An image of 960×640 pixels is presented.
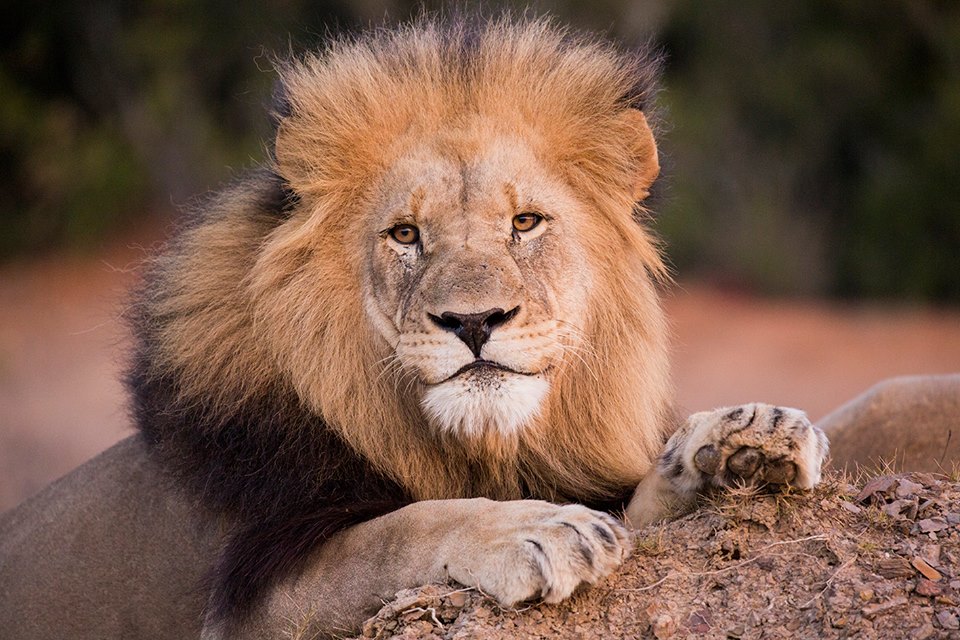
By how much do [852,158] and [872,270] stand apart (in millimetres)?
2747

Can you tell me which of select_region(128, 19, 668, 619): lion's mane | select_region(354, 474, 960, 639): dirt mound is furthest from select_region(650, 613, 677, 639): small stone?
select_region(128, 19, 668, 619): lion's mane

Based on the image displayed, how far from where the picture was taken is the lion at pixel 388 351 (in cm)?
398

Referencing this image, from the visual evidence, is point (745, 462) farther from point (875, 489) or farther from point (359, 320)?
point (359, 320)

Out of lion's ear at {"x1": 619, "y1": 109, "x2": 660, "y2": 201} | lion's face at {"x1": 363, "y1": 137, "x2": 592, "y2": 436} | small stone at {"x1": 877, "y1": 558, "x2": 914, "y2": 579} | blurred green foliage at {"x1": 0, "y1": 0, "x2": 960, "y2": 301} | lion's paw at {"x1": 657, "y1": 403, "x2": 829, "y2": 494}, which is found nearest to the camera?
small stone at {"x1": 877, "y1": 558, "x2": 914, "y2": 579}

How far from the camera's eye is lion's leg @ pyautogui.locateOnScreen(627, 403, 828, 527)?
372cm

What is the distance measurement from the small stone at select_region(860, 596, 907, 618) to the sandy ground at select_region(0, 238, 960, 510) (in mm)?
8350

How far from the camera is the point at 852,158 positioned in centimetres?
2080

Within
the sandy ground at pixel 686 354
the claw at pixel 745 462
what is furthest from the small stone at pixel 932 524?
the sandy ground at pixel 686 354

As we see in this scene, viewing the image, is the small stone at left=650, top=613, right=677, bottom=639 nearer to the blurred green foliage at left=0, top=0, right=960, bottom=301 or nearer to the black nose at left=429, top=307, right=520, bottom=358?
the black nose at left=429, top=307, right=520, bottom=358

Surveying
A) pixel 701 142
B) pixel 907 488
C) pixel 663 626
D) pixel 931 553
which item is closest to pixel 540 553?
pixel 663 626

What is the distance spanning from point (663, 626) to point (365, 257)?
1.63m

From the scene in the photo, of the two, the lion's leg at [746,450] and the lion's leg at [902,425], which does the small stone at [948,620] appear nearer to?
the lion's leg at [746,450]

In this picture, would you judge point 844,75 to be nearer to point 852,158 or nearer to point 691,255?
point 852,158

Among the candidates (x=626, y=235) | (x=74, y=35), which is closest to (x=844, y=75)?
(x=74, y=35)
